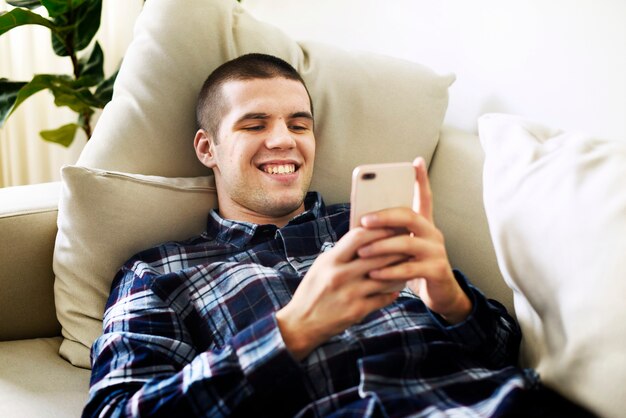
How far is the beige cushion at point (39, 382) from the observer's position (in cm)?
98

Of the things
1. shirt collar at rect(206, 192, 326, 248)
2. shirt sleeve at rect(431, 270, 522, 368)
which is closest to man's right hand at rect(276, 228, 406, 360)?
shirt sleeve at rect(431, 270, 522, 368)

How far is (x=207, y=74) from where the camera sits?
1318 millimetres

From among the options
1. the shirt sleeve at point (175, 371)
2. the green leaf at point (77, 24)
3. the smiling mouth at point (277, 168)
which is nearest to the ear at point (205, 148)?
the smiling mouth at point (277, 168)

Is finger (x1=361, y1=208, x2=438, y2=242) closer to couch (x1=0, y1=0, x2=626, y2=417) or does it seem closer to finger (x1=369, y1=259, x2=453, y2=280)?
finger (x1=369, y1=259, x2=453, y2=280)

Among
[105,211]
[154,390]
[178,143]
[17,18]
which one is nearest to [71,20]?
[17,18]

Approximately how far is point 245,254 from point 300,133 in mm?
274

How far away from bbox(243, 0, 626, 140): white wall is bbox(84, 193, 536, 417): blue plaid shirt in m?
0.45

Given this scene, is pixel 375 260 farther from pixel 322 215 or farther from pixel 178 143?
pixel 178 143

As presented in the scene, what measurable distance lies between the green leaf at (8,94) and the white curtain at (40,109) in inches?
23.1

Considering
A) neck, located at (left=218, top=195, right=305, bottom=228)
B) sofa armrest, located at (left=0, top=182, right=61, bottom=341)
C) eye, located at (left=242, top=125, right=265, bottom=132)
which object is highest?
eye, located at (left=242, top=125, right=265, bottom=132)

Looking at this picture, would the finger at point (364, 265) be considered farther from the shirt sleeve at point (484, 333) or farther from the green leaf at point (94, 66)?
the green leaf at point (94, 66)

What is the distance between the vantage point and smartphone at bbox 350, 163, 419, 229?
0.76 metres

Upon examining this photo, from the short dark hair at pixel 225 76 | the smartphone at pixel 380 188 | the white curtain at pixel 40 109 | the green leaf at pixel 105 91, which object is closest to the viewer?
the smartphone at pixel 380 188

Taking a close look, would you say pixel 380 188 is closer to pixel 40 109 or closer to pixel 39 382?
pixel 39 382
